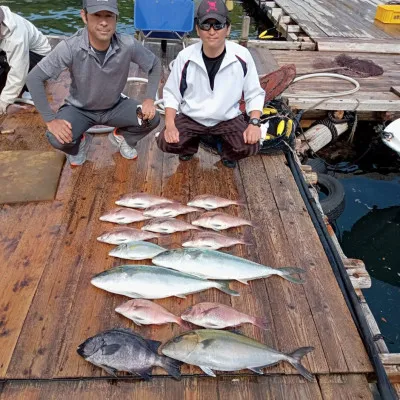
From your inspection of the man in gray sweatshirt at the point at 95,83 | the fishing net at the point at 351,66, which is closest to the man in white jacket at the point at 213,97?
the man in gray sweatshirt at the point at 95,83

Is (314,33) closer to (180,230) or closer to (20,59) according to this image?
(20,59)

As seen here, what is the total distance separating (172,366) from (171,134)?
2244 millimetres

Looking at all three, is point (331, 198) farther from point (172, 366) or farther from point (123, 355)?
point (123, 355)

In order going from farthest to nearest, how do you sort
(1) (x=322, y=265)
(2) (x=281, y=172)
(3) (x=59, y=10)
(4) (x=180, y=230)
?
(3) (x=59, y=10)
(2) (x=281, y=172)
(4) (x=180, y=230)
(1) (x=322, y=265)

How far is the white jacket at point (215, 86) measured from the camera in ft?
12.3

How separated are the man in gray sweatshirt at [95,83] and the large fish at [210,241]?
4.73 feet

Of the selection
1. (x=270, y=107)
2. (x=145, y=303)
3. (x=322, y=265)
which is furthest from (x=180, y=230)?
(x=270, y=107)

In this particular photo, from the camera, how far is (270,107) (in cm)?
500

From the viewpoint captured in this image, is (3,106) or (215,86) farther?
(3,106)

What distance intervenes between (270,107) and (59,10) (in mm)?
14508

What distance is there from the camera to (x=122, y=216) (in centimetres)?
339

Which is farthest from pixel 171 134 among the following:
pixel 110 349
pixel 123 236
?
pixel 110 349

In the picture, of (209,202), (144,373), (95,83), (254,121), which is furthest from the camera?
(254,121)

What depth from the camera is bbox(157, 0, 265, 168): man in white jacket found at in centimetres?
373
